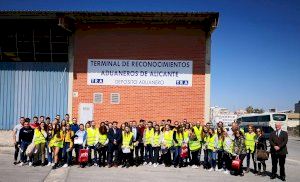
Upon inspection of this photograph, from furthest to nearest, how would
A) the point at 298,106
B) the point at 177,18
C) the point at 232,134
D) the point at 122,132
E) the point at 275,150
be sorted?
the point at 298,106 < the point at 177,18 < the point at 122,132 < the point at 232,134 < the point at 275,150

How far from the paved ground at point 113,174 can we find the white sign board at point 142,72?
649 cm

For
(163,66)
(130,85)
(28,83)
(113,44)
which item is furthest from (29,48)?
(163,66)

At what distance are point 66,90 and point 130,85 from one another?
362 centimetres

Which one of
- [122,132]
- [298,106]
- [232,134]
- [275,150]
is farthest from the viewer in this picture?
[298,106]

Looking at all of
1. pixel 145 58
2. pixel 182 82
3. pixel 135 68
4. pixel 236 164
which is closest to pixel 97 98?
pixel 135 68

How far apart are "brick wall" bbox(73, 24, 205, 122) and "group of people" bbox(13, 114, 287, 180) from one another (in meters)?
4.62

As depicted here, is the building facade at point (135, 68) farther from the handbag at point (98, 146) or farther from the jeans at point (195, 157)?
the handbag at point (98, 146)

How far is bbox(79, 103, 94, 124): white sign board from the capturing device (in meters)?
18.0

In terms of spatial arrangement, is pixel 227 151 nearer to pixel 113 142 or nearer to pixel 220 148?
pixel 220 148

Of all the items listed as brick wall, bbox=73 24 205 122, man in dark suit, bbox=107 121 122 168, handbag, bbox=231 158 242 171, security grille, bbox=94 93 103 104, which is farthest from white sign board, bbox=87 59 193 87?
handbag, bbox=231 158 242 171

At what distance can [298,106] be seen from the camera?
411 feet

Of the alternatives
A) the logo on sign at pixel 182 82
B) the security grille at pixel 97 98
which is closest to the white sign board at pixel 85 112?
the security grille at pixel 97 98

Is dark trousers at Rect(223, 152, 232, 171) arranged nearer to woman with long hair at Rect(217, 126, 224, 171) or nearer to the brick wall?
woman with long hair at Rect(217, 126, 224, 171)

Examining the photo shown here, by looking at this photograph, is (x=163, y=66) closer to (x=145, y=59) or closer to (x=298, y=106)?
(x=145, y=59)
